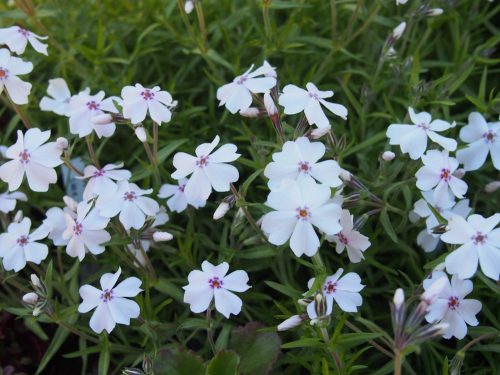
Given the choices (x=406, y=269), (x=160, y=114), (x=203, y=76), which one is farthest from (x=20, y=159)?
(x=406, y=269)

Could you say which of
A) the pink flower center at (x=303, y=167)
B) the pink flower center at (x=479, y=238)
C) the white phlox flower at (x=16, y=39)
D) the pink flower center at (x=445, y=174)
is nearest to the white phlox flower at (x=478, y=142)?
the pink flower center at (x=445, y=174)

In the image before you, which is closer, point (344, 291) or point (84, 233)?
point (344, 291)

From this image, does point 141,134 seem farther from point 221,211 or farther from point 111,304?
point 111,304

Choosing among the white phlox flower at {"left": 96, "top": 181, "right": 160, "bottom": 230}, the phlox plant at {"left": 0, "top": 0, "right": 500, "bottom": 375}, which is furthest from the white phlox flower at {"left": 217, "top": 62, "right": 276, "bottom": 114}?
the white phlox flower at {"left": 96, "top": 181, "right": 160, "bottom": 230}

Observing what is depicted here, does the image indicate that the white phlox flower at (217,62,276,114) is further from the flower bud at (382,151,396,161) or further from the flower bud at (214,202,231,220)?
the flower bud at (382,151,396,161)

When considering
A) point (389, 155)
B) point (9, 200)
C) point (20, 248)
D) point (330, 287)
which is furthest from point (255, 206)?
point (9, 200)

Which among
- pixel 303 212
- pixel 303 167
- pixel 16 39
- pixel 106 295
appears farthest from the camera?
pixel 16 39
